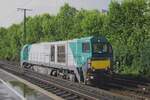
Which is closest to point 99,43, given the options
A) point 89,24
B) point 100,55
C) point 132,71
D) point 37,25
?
point 100,55

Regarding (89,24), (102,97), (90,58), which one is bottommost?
(102,97)

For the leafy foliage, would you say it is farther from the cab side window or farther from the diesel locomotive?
the cab side window

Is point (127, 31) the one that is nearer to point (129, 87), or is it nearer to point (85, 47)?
point (85, 47)

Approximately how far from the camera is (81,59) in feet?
84.5

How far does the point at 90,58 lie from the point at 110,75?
5.97 ft

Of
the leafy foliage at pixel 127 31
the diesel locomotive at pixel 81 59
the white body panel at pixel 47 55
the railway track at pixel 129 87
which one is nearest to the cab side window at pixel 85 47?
the diesel locomotive at pixel 81 59

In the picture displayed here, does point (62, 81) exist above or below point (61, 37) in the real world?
below

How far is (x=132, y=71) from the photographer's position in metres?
34.2

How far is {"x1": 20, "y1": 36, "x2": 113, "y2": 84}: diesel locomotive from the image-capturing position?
24766 mm

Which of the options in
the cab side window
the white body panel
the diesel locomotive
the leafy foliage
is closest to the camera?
the diesel locomotive

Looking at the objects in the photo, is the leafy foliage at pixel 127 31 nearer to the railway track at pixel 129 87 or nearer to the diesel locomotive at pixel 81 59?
the railway track at pixel 129 87

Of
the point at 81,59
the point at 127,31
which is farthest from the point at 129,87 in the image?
the point at 127,31

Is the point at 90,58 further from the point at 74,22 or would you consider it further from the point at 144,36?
the point at 74,22

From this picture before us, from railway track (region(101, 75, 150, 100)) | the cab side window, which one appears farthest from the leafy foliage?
the cab side window
